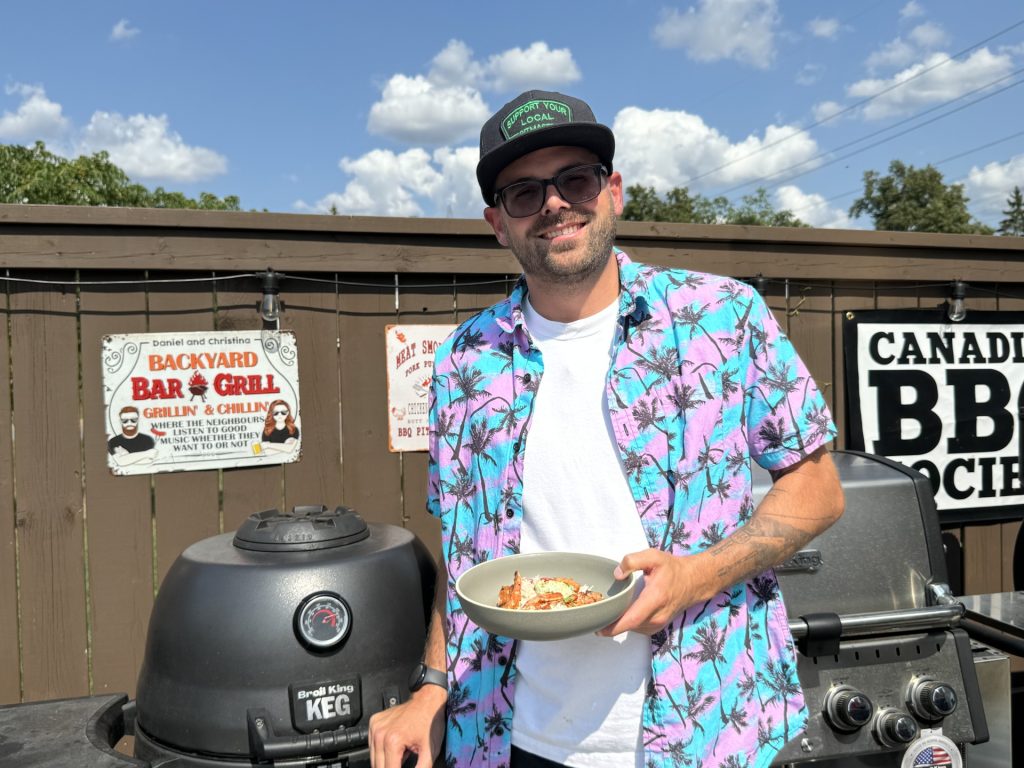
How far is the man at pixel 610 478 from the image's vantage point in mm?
1208

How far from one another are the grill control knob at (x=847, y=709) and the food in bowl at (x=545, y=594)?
42.5 inches

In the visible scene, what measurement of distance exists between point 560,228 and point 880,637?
140cm

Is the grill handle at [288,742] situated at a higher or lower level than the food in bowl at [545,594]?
lower

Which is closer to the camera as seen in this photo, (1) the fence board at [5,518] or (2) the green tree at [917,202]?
(1) the fence board at [5,518]

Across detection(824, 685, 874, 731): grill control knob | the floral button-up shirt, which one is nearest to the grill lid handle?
detection(824, 685, 874, 731): grill control knob

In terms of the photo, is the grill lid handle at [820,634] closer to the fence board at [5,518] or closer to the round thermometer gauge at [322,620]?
the round thermometer gauge at [322,620]

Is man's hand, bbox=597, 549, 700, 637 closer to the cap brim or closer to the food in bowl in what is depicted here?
the food in bowl

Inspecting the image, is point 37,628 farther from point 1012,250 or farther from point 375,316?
point 1012,250

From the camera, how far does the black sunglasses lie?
136 cm

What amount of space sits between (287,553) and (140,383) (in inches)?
58.0

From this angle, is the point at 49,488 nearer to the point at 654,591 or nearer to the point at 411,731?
the point at 411,731

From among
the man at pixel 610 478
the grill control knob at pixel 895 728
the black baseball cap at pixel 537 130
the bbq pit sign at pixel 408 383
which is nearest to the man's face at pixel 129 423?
the bbq pit sign at pixel 408 383

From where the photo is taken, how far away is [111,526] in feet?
9.02

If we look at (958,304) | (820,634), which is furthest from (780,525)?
(958,304)
